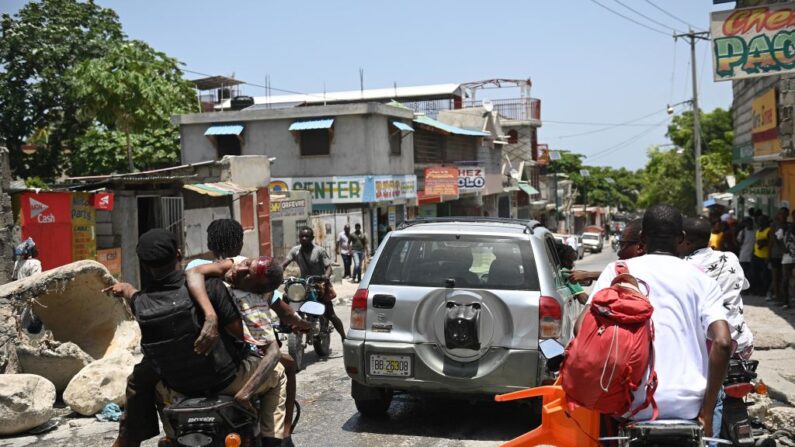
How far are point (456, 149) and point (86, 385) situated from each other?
120 feet

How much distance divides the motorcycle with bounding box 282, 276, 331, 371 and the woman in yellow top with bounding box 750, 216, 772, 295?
9.23m

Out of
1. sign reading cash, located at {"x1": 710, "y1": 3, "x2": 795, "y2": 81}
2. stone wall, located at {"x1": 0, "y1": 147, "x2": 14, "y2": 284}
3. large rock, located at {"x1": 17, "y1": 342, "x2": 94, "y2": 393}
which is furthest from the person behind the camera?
sign reading cash, located at {"x1": 710, "y1": 3, "x2": 795, "y2": 81}

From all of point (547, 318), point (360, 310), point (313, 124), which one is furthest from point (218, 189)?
point (547, 318)

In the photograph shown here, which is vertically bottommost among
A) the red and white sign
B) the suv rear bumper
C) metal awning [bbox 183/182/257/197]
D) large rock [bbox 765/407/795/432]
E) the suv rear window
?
large rock [bbox 765/407/795/432]

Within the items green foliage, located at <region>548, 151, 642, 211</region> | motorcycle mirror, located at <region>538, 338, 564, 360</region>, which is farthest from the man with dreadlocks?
green foliage, located at <region>548, 151, 642, 211</region>

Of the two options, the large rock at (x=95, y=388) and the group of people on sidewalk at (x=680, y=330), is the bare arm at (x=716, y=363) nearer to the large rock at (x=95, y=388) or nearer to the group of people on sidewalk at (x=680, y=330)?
the group of people on sidewalk at (x=680, y=330)

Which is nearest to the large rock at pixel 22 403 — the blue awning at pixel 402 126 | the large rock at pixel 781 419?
the large rock at pixel 781 419

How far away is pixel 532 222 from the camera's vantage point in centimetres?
760

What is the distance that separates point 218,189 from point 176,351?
578 inches

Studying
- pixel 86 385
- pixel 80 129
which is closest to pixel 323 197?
pixel 80 129

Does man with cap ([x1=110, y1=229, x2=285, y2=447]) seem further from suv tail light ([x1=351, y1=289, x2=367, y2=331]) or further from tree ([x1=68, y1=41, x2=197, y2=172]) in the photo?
tree ([x1=68, y1=41, x2=197, y2=172])

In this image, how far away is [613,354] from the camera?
314cm

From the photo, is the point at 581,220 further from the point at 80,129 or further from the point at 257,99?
the point at 80,129

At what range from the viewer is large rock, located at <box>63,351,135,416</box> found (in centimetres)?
739
